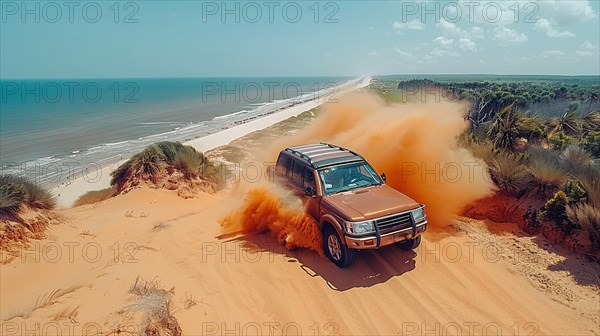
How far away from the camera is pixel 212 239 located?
8.75 metres

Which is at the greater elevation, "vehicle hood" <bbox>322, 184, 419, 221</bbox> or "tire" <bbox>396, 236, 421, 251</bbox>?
"vehicle hood" <bbox>322, 184, 419, 221</bbox>

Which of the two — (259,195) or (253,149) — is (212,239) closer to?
(259,195)

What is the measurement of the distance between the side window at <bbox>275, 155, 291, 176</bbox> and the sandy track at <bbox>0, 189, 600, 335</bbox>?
1601 millimetres

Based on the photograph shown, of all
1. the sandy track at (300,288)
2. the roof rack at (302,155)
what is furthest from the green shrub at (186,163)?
the roof rack at (302,155)

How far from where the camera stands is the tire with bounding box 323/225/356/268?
6.75 metres

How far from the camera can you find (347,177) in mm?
7957

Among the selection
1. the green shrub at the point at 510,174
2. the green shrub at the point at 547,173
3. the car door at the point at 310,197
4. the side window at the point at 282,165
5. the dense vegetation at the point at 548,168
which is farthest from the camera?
the green shrub at the point at 510,174

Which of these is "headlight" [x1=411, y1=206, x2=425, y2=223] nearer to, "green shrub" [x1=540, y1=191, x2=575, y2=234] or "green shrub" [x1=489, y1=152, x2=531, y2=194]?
"green shrub" [x1=540, y1=191, x2=575, y2=234]

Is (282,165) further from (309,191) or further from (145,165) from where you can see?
(145,165)

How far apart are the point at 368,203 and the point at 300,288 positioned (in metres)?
2.01

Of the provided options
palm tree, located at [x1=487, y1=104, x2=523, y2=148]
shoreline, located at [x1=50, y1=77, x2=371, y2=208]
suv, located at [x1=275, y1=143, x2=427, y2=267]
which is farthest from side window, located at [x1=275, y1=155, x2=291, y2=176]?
shoreline, located at [x1=50, y1=77, x2=371, y2=208]

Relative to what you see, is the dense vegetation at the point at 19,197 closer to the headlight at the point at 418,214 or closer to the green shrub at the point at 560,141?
the headlight at the point at 418,214

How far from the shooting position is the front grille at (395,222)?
257 inches

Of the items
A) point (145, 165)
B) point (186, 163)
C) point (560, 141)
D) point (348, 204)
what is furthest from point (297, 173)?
point (560, 141)
